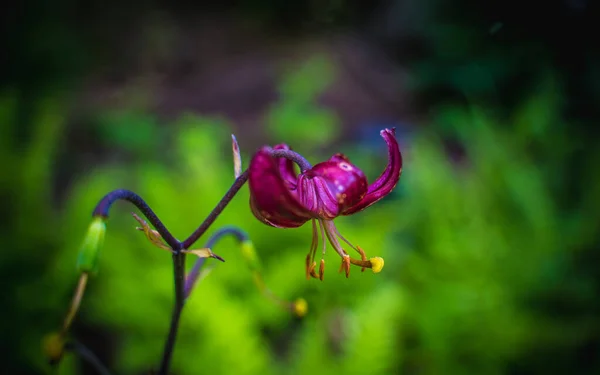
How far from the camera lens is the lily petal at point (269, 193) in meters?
0.56

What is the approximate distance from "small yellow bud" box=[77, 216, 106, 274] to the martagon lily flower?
0.62ft

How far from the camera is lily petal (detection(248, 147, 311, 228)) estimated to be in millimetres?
562

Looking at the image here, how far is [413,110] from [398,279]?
2.92 meters

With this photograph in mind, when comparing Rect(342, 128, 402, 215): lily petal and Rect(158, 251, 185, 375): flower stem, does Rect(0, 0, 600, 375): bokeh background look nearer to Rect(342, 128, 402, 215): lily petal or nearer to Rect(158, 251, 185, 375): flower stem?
Rect(158, 251, 185, 375): flower stem

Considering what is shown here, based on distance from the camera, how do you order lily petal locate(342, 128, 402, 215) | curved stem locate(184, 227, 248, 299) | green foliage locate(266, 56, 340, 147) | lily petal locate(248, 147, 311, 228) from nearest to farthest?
lily petal locate(248, 147, 311, 228), lily petal locate(342, 128, 402, 215), curved stem locate(184, 227, 248, 299), green foliage locate(266, 56, 340, 147)

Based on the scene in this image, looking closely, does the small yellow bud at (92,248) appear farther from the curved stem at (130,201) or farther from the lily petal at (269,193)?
the lily petal at (269,193)

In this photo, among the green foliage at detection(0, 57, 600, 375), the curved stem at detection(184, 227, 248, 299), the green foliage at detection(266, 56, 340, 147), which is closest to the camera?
the curved stem at detection(184, 227, 248, 299)

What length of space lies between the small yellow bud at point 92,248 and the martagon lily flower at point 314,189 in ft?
0.62

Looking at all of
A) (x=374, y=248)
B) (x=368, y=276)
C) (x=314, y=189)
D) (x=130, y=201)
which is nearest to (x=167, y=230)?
(x=130, y=201)

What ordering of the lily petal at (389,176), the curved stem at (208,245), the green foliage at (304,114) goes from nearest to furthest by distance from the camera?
1. the lily petal at (389,176)
2. the curved stem at (208,245)
3. the green foliage at (304,114)

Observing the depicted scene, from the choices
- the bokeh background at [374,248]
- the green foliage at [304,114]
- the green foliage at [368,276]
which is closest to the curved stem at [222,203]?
the bokeh background at [374,248]

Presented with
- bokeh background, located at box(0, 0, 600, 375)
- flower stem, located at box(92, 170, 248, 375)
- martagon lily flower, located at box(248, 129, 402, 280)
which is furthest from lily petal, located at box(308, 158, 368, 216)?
bokeh background, located at box(0, 0, 600, 375)

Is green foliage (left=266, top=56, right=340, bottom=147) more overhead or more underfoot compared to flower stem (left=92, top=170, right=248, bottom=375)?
more overhead

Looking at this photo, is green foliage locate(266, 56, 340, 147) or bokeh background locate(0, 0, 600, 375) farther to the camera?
green foliage locate(266, 56, 340, 147)
